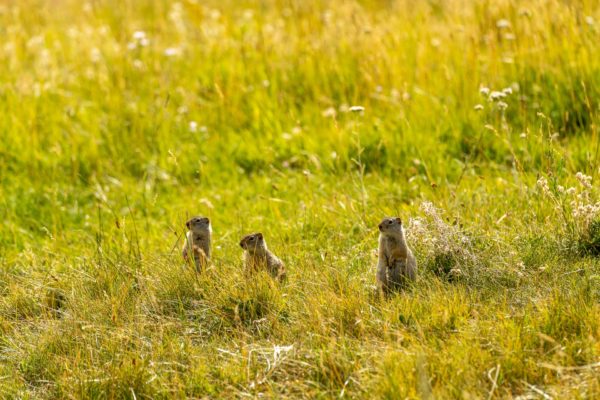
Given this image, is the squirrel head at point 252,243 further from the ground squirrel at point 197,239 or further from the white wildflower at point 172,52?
the white wildflower at point 172,52

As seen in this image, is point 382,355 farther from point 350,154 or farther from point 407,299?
point 350,154

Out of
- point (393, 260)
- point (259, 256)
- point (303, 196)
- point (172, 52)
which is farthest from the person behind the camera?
point (172, 52)

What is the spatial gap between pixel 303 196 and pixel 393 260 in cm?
236

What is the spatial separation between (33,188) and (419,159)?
3.52m

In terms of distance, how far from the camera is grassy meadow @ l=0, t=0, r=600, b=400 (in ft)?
15.9

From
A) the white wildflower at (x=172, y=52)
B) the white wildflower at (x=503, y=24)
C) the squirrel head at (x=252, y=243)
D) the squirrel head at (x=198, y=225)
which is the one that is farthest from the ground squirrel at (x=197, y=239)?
the white wildflower at (x=172, y=52)

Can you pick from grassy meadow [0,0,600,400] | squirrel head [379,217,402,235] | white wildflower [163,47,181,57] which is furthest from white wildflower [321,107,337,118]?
squirrel head [379,217,402,235]

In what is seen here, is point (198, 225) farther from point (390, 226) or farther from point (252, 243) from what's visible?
point (390, 226)

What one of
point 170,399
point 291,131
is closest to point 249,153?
point 291,131

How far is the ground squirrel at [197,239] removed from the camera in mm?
6243

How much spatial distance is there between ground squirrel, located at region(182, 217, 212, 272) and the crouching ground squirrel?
50.3 inches

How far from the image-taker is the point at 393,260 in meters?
5.56

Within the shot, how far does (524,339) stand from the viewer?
4711 mm

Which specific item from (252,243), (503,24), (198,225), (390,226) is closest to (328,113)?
(503,24)
